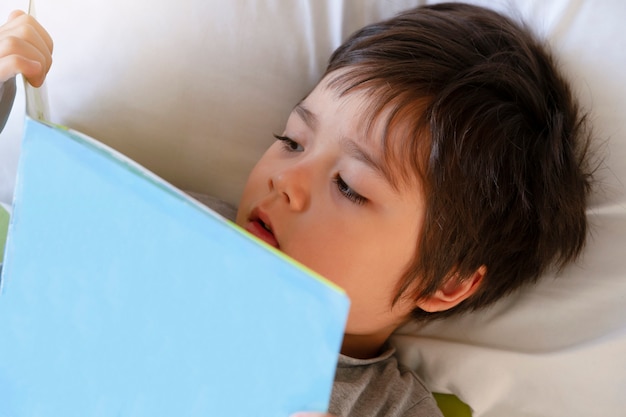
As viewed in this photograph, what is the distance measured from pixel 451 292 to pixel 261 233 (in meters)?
0.26

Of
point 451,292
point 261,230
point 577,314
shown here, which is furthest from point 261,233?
point 577,314

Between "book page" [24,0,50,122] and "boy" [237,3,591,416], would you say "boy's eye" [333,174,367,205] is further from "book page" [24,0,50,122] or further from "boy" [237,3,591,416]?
"book page" [24,0,50,122]

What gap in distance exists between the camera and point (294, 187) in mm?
787

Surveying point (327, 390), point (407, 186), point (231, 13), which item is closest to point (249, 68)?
point (231, 13)

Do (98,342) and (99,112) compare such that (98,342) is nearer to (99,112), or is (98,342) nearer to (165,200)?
(165,200)

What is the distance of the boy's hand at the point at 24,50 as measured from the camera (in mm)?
697

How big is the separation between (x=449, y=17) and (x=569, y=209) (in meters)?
0.29

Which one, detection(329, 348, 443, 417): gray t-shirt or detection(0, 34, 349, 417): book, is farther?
detection(329, 348, 443, 417): gray t-shirt

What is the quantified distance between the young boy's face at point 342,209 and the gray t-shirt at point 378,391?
0.44 feet

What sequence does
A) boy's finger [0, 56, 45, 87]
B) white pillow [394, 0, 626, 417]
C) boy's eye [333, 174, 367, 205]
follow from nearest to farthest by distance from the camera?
1. boy's finger [0, 56, 45, 87]
2. boy's eye [333, 174, 367, 205]
3. white pillow [394, 0, 626, 417]

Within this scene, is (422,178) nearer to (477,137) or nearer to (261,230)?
(477,137)

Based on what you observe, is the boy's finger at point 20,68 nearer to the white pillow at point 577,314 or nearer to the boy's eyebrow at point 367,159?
the boy's eyebrow at point 367,159

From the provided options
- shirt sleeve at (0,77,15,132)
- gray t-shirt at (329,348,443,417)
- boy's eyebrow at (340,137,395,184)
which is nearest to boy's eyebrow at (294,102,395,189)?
boy's eyebrow at (340,137,395,184)

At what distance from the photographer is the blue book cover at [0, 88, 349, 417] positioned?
48cm
